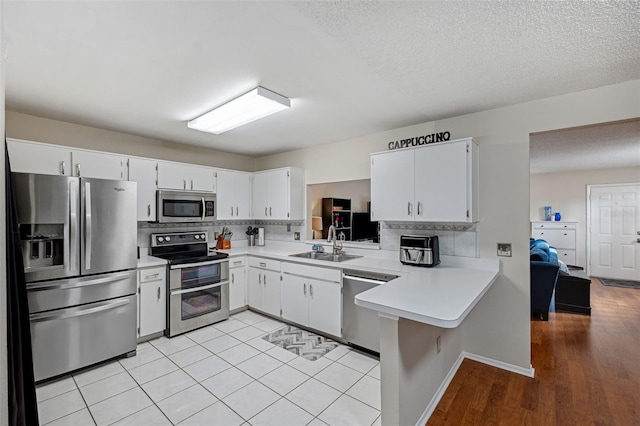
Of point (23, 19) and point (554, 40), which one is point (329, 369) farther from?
point (23, 19)

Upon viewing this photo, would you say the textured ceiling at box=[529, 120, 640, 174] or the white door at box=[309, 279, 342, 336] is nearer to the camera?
the white door at box=[309, 279, 342, 336]

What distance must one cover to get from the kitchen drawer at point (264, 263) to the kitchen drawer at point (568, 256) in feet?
22.0

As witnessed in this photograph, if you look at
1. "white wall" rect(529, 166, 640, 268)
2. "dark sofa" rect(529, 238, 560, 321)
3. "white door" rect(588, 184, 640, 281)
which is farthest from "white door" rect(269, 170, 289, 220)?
"white door" rect(588, 184, 640, 281)

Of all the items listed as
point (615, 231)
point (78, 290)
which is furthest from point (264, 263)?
point (615, 231)

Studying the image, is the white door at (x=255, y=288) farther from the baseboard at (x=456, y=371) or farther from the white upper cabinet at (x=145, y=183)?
the baseboard at (x=456, y=371)

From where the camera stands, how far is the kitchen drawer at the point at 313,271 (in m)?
3.19

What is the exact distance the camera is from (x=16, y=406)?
0.92 meters

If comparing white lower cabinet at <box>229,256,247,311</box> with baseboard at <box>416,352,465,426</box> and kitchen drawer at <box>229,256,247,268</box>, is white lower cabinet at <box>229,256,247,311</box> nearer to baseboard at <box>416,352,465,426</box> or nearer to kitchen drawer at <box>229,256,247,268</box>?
kitchen drawer at <box>229,256,247,268</box>

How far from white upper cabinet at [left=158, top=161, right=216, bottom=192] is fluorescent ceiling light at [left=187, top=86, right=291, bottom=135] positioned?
0.90 m

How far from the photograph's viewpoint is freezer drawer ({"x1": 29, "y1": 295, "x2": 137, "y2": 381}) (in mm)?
2453

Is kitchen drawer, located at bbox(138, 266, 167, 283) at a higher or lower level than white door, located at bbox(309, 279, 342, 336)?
higher

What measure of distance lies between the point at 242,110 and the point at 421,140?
1.81 metres

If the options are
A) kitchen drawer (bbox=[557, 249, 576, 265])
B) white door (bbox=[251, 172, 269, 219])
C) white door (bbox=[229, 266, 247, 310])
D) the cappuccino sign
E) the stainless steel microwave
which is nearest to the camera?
the cappuccino sign

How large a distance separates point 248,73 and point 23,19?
3.84ft
